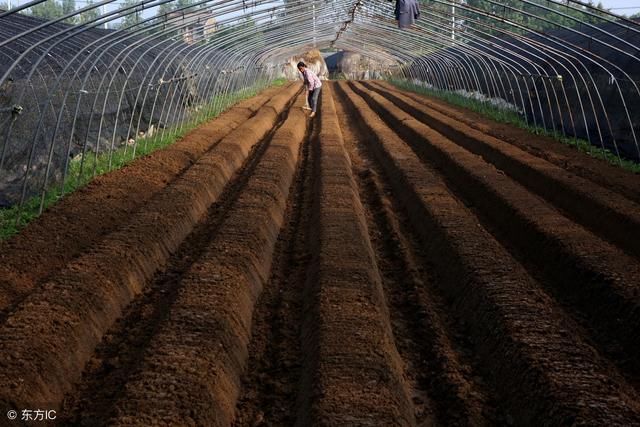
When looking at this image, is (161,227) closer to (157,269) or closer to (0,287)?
(157,269)

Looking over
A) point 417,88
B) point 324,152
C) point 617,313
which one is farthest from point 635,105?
point 417,88

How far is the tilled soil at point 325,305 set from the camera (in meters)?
4.62

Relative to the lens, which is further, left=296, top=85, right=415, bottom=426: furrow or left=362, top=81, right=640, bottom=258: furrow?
left=362, top=81, right=640, bottom=258: furrow

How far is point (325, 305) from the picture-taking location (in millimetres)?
6016

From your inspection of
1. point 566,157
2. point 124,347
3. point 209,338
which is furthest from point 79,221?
point 566,157

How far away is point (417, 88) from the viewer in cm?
4381

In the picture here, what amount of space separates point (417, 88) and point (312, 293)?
126 ft

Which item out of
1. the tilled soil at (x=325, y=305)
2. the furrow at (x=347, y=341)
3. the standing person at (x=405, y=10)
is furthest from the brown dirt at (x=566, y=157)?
the furrow at (x=347, y=341)

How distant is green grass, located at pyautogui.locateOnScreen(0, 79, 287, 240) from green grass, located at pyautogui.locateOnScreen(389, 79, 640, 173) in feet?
30.5

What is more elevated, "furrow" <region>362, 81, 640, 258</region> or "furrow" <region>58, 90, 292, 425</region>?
"furrow" <region>362, 81, 640, 258</region>

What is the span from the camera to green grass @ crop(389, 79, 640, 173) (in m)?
14.6

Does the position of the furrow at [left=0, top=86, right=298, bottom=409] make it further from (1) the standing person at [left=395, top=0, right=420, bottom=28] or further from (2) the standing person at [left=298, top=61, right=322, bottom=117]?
(2) the standing person at [left=298, top=61, right=322, bottom=117]

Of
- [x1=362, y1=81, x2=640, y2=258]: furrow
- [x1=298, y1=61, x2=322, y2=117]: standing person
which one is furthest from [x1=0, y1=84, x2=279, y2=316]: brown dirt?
[x1=298, y1=61, x2=322, y2=117]: standing person

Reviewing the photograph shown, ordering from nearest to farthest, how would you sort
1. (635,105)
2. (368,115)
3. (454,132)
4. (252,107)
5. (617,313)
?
(617,313), (635,105), (454,132), (368,115), (252,107)
